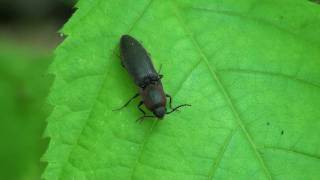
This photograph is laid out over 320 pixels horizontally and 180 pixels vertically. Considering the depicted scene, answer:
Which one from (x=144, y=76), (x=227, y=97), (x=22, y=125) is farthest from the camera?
(x=22, y=125)

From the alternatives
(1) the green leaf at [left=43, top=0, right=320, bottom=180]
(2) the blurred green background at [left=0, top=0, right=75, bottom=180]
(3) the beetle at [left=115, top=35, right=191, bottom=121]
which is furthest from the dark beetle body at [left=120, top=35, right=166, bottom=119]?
(2) the blurred green background at [left=0, top=0, right=75, bottom=180]

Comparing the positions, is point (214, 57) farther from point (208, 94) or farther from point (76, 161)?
point (76, 161)

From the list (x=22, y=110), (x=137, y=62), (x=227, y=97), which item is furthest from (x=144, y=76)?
(x=22, y=110)

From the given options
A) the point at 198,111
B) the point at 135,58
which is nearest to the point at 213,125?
the point at 198,111

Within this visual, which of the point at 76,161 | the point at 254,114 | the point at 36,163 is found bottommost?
the point at 36,163

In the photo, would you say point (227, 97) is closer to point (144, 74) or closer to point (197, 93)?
point (197, 93)

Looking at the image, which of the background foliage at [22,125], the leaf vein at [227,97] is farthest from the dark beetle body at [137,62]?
the background foliage at [22,125]

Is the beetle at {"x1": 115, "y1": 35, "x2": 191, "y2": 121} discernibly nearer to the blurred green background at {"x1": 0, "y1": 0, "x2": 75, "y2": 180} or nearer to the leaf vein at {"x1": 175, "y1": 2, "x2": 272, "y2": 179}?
the leaf vein at {"x1": 175, "y1": 2, "x2": 272, "y2": 179}

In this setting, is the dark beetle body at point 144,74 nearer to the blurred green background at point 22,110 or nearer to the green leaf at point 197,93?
the green leaf at point 197,93
